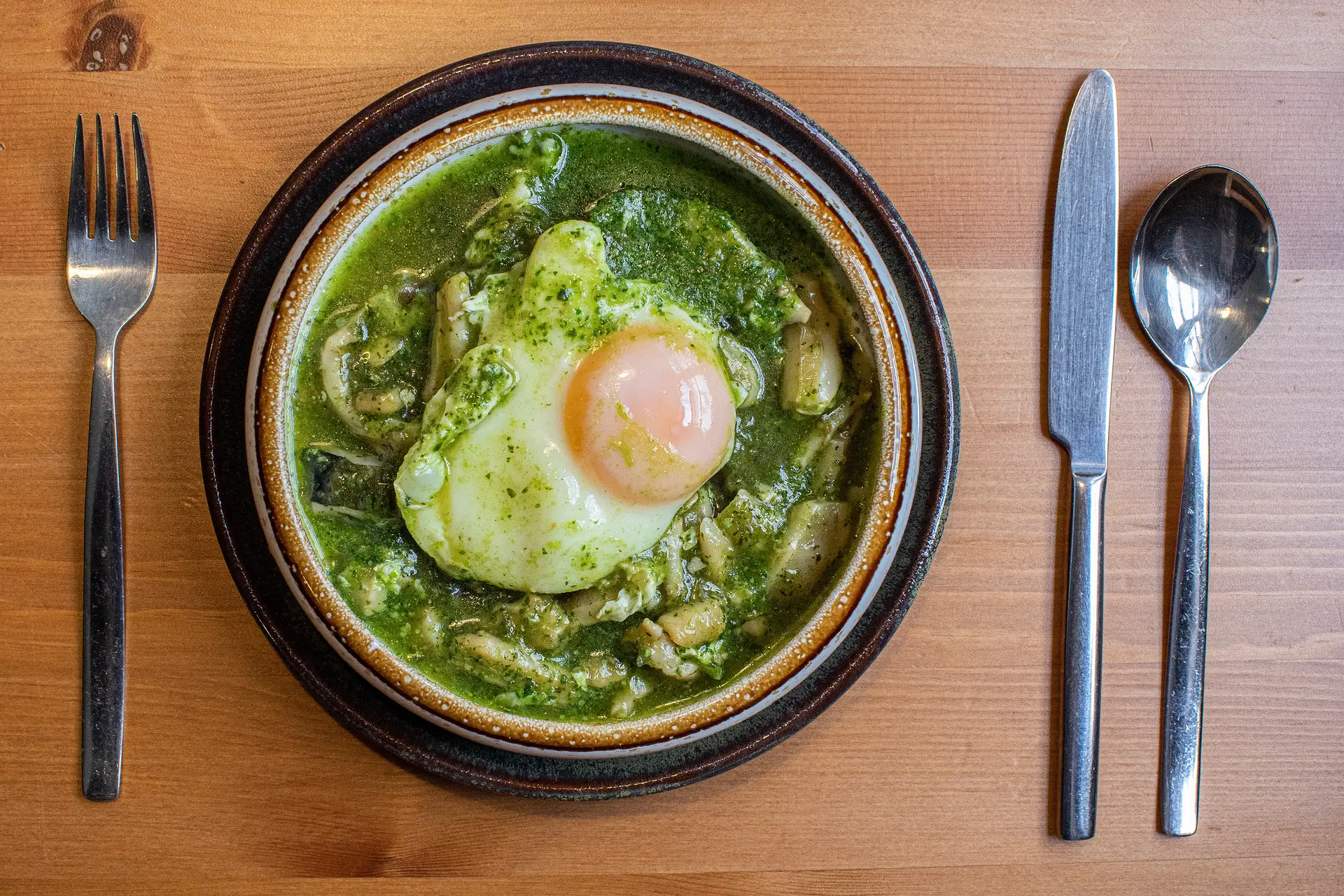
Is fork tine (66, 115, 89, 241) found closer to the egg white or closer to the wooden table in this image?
the wooden table

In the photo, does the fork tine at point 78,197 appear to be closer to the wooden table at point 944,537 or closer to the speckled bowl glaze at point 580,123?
the wooden table at point 944,537

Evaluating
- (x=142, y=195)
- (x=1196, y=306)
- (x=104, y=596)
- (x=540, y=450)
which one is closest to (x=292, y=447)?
(x=540, y=450)

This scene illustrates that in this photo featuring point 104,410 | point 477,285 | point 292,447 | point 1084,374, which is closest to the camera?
point 292,447

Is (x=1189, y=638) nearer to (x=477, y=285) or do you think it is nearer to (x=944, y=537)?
(x=944, y=537)

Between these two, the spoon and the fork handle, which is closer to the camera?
the fork handle

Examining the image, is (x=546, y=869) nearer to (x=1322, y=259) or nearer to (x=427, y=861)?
(x=427, y=861)

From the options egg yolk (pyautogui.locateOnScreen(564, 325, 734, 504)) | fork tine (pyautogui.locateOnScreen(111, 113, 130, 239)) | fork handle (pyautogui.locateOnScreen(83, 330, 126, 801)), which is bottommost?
fork handle (pyautogui.locateOnScreen(83, 330, 126, 801))

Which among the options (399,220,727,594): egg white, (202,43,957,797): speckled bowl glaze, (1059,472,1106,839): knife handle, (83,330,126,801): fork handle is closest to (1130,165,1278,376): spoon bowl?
(1059,472,1106,839): knife handle

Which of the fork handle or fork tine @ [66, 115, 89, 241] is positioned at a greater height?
fork tine @ [66, 115, 89, 241]
